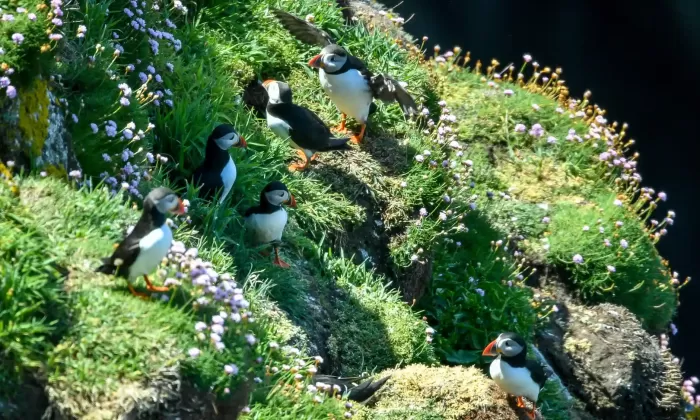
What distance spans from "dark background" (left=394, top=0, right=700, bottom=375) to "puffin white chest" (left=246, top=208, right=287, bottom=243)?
7321mm

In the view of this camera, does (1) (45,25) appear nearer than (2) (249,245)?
Yes

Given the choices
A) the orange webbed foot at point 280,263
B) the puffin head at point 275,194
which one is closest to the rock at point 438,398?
the orange webbed foot at point 280,263

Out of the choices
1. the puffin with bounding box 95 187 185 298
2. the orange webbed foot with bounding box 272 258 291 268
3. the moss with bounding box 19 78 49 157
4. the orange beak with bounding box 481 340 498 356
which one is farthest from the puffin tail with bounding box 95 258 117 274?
the orange beak with bounding box 481 340 498 356

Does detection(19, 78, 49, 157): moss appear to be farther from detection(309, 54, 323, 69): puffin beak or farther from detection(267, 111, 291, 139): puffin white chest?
detection(309, 54, 323, 69): puffin beak

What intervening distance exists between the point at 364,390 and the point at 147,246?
208 centimetres

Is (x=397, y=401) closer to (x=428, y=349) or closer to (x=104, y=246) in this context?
(x=428, y=349)

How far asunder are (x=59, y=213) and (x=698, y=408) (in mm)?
6971

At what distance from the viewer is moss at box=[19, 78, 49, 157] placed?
5066mm

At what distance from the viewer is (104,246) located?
14.7ft

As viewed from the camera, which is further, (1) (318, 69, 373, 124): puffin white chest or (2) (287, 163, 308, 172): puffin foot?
(1) (318, 69, 373, 124): puffin white chest

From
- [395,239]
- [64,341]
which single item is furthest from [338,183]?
[64,341]

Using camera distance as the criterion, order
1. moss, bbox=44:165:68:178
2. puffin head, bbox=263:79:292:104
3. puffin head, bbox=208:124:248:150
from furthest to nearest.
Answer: puffin head, bbox=263:79:292:104
puffin head, bbox=208:124:248:150
moss, bbox=44:165:68:178

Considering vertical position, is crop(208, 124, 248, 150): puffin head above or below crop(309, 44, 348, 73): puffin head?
below

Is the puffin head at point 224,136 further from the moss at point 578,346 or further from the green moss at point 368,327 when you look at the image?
the moss at point 578,346
